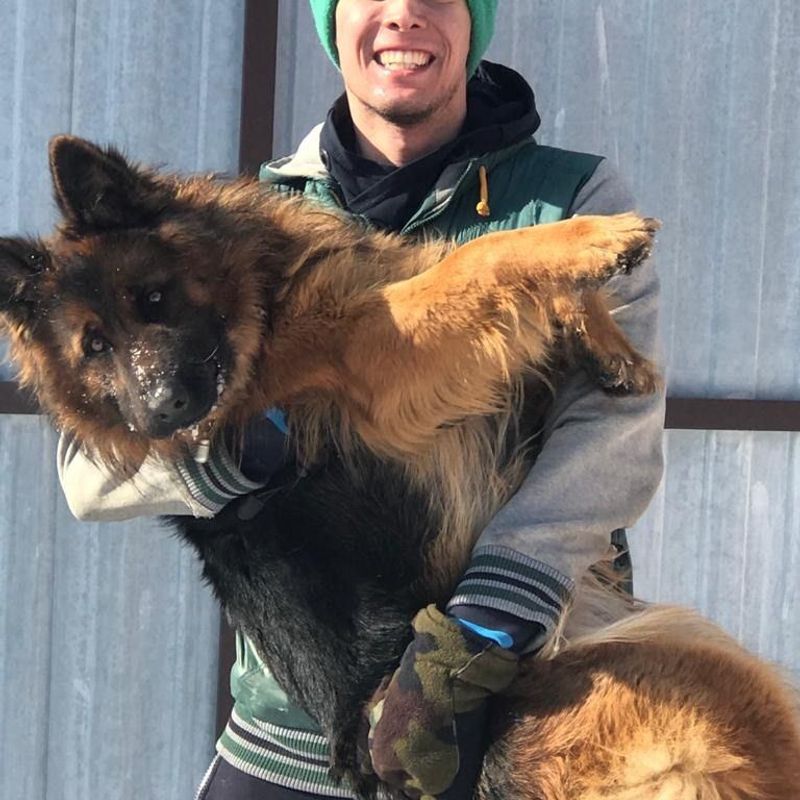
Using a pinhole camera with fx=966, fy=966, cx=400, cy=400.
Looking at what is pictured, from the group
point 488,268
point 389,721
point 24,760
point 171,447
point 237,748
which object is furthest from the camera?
point 24,760

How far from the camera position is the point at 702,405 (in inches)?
200

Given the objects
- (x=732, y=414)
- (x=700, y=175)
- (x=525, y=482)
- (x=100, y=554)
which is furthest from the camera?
(x=732, y=414)

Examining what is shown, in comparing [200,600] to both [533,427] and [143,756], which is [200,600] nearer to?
[143,756]

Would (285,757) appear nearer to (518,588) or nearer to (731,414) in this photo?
(518,588)

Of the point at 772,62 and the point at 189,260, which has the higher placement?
the point at 772,62

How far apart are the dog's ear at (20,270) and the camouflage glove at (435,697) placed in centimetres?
135

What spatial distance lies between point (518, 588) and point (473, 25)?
1.55m

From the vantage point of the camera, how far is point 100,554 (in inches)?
192

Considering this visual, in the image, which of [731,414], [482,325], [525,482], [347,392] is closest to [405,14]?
[482,325]

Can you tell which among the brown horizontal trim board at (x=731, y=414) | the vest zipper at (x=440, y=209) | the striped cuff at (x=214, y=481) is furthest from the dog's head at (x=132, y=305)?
the brown horizontal trim board at (x=731, y=414)

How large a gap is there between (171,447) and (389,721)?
0.88 metres

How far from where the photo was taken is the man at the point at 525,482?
204 centimetres

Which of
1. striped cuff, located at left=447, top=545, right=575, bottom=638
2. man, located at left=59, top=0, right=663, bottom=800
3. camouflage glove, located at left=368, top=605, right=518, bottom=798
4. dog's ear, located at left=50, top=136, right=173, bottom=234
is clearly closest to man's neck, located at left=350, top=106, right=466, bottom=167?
man, located at left=59, top=0, right=663, bottom=800

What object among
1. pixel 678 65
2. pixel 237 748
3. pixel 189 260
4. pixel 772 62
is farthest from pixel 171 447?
pixel 772 62
